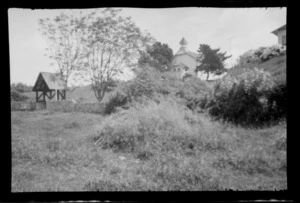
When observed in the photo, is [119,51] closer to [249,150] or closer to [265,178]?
[249,150]

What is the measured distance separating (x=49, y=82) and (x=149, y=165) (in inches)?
219

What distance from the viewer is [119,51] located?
9102 millimetres

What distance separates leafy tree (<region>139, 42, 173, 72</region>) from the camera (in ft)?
30.3

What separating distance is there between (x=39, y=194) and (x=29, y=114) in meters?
7.07

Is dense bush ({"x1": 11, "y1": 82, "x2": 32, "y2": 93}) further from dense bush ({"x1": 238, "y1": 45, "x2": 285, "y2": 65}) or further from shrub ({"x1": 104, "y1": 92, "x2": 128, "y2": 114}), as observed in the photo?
dense bush ({"x1": 238, "y1": 45, "x2": 285, "y2": 65})

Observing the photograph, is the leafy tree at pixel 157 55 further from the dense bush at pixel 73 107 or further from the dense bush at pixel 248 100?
the dense bush at pixel 73 107

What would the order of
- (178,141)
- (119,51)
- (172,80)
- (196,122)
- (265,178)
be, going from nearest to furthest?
(265,178)
(178,141)
(196,122)
(119,51)
(172,80)

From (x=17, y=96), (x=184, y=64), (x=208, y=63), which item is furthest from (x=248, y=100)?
(x=17, y=96)

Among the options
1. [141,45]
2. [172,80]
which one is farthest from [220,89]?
[141,45]

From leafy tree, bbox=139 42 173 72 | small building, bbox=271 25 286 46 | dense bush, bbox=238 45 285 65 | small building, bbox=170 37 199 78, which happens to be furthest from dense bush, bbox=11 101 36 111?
small building, bbox=271 25 286 46

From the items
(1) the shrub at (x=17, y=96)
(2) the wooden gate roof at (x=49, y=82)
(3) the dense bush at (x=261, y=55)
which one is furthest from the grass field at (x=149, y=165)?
(3) the dense bush at (x=261, y=55)

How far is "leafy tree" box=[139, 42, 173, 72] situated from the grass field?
3.57 metres

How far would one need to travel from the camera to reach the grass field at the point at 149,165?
459cm

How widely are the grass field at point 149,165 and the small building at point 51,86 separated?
2142 mm
